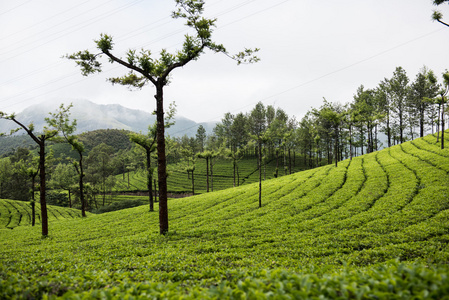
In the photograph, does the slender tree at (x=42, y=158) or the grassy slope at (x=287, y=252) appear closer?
the grassy slope at (x=287, y=252)

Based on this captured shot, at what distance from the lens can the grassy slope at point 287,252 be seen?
3.98 meters

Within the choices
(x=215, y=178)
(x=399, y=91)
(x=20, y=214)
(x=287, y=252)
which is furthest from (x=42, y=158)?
(x=399, y=91)

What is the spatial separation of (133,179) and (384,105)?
9776 centimetres

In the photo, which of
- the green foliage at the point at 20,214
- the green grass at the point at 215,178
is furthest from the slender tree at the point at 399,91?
the green foliage at the point at 20,214

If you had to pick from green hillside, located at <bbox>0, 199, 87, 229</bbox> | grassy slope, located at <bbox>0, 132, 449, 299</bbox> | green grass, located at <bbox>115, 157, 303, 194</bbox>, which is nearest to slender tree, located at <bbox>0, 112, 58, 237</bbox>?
grassy slope, located at <bbox>0, 132, 449, 299</bbox>

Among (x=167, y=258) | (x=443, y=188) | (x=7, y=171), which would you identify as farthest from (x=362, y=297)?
(x=7, y=171)

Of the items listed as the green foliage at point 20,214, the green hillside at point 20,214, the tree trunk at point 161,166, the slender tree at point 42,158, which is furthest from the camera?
the green hillside at point 20,214

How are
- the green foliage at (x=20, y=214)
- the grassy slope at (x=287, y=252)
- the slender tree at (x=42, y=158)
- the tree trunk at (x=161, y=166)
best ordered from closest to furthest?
the grassy slope at (x=287, y=252)
the tree trunk at (x=161, y=166)
the slender tree at (x=42, y=158)
the green foliage at (x=20, y=214)

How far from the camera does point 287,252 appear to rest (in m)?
10.3

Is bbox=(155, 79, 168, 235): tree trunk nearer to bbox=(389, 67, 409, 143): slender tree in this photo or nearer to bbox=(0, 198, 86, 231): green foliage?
bbox=(0, 198, 86, 231): green foliage

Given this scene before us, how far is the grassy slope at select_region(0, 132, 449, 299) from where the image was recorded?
398cm

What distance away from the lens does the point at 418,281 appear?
3.43 m

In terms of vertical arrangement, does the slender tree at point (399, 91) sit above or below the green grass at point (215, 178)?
above

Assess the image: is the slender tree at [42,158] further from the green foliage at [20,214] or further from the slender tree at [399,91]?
the slender tree at [399,91]
